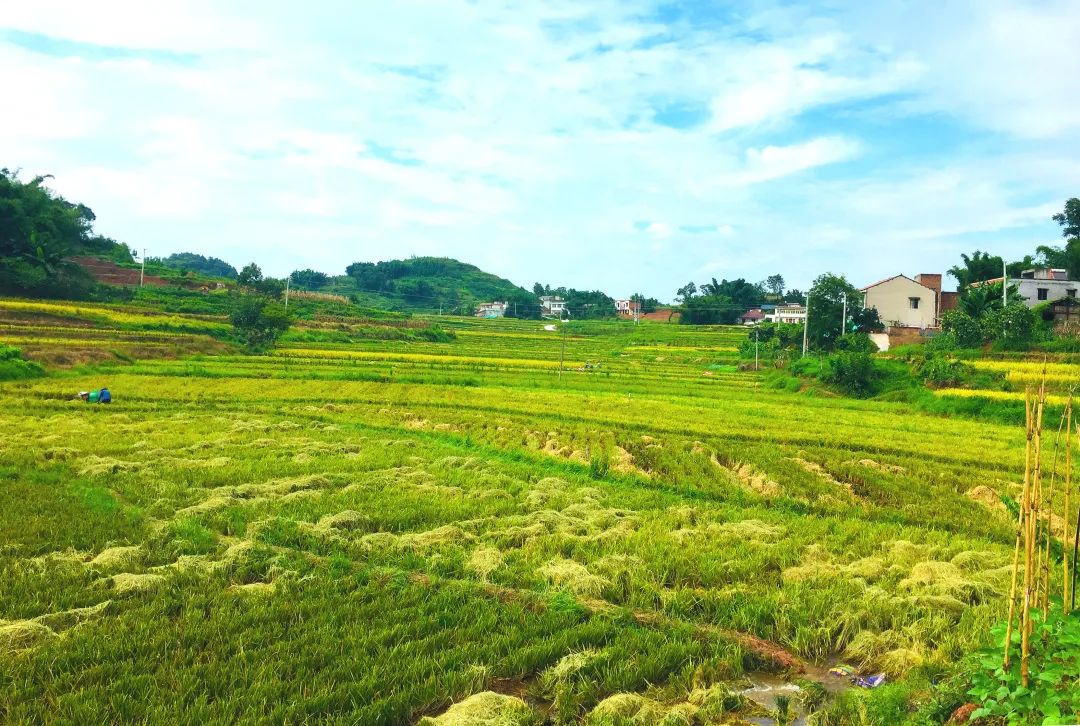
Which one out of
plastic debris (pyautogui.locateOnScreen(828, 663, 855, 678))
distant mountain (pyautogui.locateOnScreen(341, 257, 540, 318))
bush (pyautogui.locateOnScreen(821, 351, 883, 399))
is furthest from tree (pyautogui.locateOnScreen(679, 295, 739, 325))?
plastic debris (pyautogui.locateOnScreen(828, 663, 855, 678))

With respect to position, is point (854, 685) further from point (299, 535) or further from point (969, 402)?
point (969, 402)

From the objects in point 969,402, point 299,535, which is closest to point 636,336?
point 969,402

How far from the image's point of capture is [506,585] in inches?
239

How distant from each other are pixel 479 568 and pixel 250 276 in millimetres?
63202

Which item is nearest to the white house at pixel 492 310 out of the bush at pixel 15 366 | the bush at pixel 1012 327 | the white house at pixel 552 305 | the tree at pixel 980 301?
the white house at pixel 552 305

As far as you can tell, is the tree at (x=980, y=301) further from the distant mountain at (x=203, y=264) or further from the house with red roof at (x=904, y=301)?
the distant mountain at (x=203, y=264)

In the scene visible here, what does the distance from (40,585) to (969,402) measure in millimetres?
23742

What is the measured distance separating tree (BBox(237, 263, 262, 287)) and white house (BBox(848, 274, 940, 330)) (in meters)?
51.6

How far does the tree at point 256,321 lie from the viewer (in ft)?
121

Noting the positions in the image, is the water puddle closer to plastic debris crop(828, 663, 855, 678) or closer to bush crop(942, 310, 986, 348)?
plastic debris crop(828, 663, 855, 678)

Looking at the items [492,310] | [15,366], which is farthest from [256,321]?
[492,310]

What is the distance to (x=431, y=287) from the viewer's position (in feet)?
340

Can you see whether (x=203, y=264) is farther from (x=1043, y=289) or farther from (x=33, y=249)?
(x=1043, y=289)

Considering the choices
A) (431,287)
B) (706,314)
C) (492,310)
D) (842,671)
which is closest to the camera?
(842,671)
